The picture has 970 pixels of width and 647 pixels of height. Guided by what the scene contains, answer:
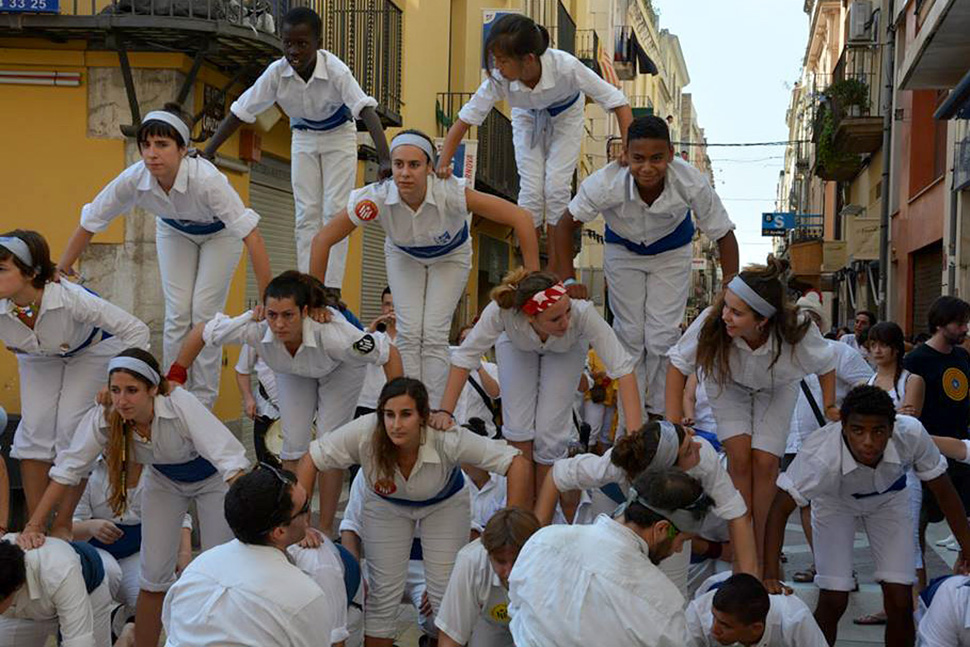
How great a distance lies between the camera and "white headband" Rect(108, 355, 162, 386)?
21.9 feet

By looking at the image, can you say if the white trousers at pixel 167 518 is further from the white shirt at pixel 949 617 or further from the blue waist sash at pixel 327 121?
the white shirt at pixel 949 617

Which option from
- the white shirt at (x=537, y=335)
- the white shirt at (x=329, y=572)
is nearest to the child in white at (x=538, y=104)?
the white shirt at (x=537, y=335)

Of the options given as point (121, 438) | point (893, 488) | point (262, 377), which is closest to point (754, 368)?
point (893, 488)

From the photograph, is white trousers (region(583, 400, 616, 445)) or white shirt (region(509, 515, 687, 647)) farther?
white trousers (region(583, 400, 616, 445))

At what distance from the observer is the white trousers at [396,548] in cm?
719

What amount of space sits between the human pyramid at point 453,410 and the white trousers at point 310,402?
17mm

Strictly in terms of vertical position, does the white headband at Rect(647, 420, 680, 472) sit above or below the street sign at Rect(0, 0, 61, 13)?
below

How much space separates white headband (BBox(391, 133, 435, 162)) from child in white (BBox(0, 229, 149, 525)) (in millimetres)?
1918

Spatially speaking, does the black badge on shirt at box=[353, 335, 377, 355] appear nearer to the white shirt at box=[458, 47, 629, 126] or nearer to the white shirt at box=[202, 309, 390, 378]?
the white shirt at box=[202, 309, 390, 378]

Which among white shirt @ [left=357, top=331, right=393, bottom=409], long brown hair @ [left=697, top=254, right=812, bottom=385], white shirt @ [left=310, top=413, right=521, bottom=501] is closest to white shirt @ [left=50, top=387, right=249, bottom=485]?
white shirt @ [left=310, top=413, right=521, bottom=501]

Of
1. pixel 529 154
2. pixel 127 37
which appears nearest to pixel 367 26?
pixel 127 37

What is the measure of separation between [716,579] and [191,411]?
303 centimetres

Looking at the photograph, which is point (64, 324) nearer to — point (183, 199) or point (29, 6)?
point (183, 199)

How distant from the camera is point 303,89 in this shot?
860 cm
